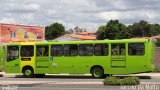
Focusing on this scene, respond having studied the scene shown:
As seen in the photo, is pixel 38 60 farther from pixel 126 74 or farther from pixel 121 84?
pixel 121 84

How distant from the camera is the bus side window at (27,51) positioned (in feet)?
103

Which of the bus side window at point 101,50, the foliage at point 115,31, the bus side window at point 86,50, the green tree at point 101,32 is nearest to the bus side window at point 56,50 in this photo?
the bus side window at point 86,50

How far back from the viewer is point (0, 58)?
1555 inches

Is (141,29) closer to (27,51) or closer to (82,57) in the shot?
(27,51)

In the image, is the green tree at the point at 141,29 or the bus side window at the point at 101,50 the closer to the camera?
the bus side window at the point at 101,50

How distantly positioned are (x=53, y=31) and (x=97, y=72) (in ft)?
314

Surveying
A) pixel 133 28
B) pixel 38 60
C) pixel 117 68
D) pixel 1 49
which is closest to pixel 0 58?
pixel 1 49

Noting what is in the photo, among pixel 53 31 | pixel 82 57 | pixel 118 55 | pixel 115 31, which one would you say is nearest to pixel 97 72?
pixel 82 57

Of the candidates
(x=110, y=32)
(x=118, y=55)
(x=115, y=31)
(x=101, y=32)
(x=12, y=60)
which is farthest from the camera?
(x=110, y=32)

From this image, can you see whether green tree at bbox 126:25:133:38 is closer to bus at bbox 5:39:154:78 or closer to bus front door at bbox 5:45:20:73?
bus front door at bbox 5:45:20:73

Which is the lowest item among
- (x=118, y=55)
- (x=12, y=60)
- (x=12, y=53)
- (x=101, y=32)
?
(x=12, y=60)

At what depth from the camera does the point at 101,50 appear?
29594 millimetres

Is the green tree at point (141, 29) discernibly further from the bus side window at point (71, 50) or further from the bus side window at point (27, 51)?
the bus side window at point (71, 50)

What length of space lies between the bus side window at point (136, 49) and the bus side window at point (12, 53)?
883 cm
